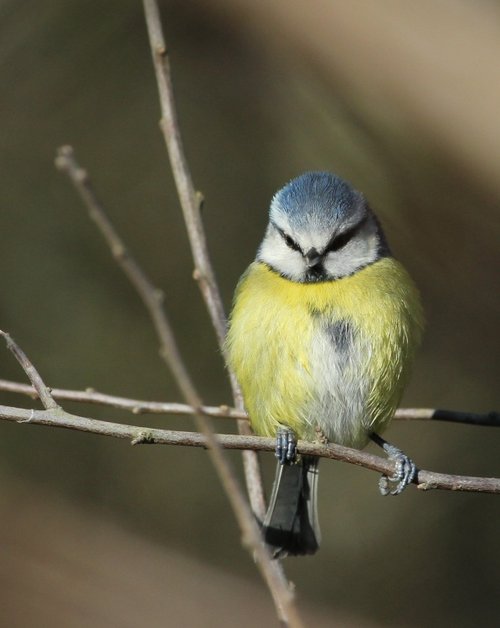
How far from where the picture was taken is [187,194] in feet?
9.87

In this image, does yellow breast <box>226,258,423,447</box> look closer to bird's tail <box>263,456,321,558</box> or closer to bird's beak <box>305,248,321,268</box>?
bird's beak <box>305,248,321,268</box>

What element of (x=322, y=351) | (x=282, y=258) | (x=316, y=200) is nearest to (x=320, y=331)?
(x=322, y=351)

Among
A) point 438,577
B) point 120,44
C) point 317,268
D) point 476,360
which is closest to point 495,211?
point 317,268

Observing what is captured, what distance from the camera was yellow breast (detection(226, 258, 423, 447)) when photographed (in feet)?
10.1

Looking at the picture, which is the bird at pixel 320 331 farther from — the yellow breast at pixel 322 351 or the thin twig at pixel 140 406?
the thin twig at pixel 140 406

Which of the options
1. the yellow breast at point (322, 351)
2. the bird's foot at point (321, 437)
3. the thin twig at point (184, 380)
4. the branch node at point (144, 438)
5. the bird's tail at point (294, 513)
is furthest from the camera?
the bird's tail at point (294, 513)

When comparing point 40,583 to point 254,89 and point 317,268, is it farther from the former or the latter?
point 254,89

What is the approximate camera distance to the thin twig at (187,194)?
282cm

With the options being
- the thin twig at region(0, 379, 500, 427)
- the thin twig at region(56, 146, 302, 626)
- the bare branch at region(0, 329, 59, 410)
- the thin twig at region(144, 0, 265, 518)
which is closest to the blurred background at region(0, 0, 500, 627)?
the thin twig at region(144, 0, 265, 518)

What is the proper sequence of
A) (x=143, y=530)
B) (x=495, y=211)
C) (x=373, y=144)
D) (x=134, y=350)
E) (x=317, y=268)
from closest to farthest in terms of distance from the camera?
(x=317, y=268) < (x=495, y=211) < (x=373, y=144) < (x=143, y=530) < (x=134, y=350)

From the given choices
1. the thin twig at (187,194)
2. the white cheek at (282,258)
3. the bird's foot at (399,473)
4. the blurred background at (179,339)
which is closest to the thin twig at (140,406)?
the bird's foot at (399,473)

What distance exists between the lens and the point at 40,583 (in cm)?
464

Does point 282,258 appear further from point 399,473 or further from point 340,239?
point 399,473

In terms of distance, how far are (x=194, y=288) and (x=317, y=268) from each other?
2571mm
